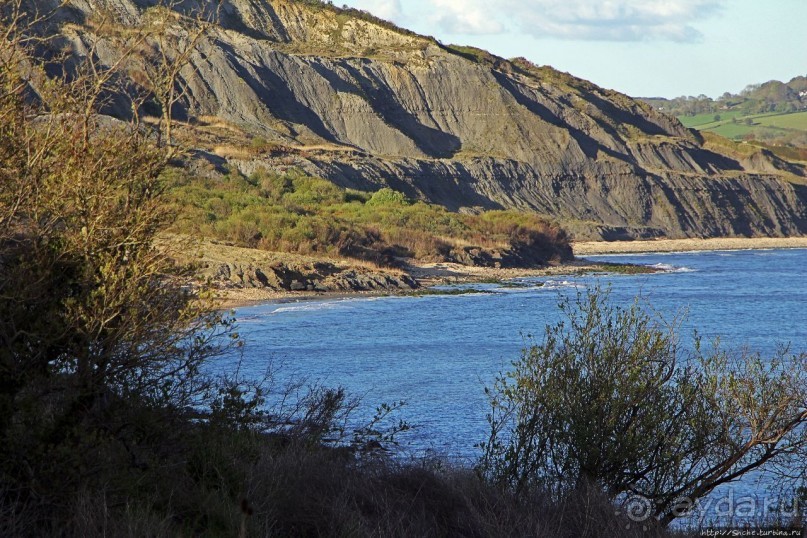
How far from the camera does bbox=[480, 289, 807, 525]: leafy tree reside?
11250mm

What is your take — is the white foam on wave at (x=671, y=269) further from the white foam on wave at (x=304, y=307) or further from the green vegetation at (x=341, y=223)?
the white foam on wave at (x=304, y=307)

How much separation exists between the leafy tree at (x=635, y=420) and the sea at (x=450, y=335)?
0.97m

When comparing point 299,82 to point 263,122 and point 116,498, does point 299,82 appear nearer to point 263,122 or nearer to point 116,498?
point 263,122

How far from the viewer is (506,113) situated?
3664 inches

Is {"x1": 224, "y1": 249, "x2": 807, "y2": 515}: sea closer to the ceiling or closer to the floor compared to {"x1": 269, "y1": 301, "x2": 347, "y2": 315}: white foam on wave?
closer to the floor

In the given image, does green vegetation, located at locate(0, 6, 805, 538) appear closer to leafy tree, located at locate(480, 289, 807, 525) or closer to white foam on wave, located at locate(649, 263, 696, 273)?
leafy tree, located at locate(480, 289, 807, 525)

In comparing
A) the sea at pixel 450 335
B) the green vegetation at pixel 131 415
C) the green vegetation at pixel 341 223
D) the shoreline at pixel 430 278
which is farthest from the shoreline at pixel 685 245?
the green vegetation at pixel 131 415

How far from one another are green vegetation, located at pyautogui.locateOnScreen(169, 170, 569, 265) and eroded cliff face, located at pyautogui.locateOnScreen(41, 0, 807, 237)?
6305 mm

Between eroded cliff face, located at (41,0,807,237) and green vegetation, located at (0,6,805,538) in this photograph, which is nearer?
green vegetation, located at (0,6,805,538)

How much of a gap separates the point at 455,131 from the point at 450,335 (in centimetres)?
6304

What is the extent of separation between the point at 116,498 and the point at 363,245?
4169cm

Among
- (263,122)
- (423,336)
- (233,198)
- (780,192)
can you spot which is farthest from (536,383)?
(780,192)

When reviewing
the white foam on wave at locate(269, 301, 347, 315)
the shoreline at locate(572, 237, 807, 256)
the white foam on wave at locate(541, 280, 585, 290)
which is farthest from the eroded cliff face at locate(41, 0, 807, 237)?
the white foam on wave at locate(269, 301, 347, 315)

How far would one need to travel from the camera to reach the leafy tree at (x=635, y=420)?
11250 millimetres
